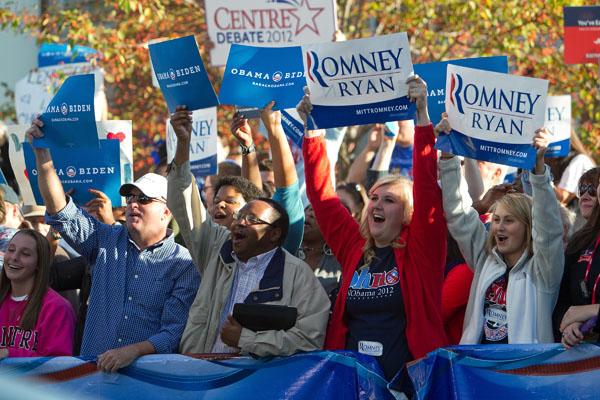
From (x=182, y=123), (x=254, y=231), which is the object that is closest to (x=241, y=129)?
(x=182, y=123)

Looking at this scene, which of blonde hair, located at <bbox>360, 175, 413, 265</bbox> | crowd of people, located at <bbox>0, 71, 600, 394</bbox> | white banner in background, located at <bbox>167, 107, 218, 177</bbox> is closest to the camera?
crowd of people, located at <bbox>0, 71, 600, 394</bbox>

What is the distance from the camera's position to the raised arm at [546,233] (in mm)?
5973

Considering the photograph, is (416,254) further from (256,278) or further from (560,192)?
(560,192)

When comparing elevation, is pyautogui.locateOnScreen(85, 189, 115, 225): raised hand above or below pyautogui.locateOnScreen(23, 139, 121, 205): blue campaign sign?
below

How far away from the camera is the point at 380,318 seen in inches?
245

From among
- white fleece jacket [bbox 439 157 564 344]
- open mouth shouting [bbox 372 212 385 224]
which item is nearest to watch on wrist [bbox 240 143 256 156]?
open mouth shouting [bbox 372 212 385 224]

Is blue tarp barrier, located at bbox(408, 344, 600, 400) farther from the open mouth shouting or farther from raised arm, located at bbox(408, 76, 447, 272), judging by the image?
the open mouth shouting

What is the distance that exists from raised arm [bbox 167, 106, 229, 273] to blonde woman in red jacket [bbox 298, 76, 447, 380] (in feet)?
2.59

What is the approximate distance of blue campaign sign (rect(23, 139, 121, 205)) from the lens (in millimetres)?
7754

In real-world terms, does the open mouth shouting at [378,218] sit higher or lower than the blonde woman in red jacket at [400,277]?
higher

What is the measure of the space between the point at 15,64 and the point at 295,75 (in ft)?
58.3

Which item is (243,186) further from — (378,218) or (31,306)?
(31,306)

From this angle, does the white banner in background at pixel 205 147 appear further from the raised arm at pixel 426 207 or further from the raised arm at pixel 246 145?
the raised arm at pixel 426 207

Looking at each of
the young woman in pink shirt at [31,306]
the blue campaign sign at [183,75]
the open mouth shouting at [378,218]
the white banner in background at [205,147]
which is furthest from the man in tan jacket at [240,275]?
the white banner in background at [205,147]
